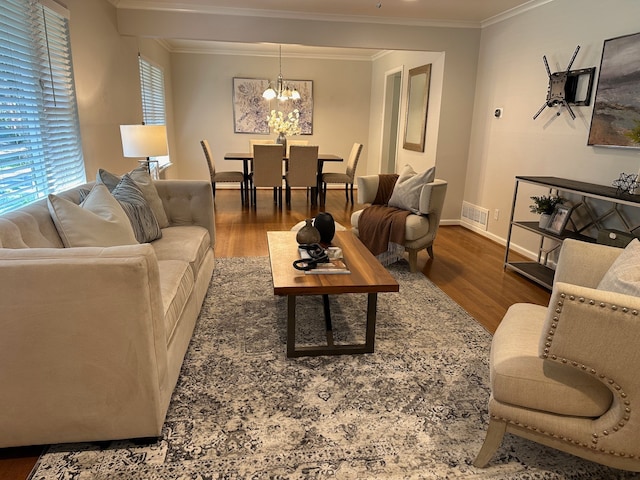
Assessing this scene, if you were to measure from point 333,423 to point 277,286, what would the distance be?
67 cm

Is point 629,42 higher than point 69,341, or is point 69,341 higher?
point 629,42

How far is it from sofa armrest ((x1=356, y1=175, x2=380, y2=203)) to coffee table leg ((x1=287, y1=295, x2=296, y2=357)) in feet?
7.07

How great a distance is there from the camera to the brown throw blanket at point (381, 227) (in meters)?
3.72

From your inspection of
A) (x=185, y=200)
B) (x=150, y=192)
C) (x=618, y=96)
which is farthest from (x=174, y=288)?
(x=618, y=96)

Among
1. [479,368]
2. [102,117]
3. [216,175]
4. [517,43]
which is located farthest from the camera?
[216,175]

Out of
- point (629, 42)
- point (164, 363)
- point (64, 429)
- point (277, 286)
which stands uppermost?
point (629, 42)

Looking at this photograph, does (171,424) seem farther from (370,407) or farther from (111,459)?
(370,407)

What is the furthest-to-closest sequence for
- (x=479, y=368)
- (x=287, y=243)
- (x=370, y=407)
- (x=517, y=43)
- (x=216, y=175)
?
(x=216, y=175) < (x=517, y=43) < (x=287, y=243) < (x=479, y=368) < (x=370, y=407)

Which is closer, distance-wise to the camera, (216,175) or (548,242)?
(548,242)

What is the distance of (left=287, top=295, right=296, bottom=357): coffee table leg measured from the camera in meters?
2.25

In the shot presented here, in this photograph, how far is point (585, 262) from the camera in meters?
1.76

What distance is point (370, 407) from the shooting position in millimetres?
1930

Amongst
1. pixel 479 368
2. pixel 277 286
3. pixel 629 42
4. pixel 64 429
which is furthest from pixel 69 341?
pixel 629 42

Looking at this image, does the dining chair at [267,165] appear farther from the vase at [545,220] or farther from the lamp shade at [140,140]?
the vase at [545,220]
